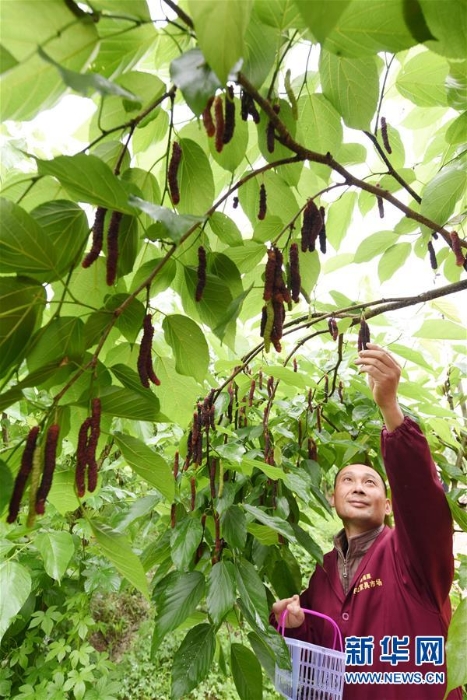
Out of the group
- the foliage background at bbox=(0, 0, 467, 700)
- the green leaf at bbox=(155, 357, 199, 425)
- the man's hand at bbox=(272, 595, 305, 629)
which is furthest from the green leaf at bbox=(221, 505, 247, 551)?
the man's hand at bbox=(272, 595, 305, 629)

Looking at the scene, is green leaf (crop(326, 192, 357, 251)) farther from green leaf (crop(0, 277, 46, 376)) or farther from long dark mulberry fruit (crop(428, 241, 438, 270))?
green leaf (crop(0, 277, 46, 376))

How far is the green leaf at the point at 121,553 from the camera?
1.77 feet

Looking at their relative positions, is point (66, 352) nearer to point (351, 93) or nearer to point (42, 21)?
point (42, 21)

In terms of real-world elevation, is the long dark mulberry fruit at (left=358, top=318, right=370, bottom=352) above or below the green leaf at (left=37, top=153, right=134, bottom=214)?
above

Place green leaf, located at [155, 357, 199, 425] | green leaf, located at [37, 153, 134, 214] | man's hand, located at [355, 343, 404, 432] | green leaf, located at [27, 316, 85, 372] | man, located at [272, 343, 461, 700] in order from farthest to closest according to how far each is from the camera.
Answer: man, located at [272, 343, 461, 700] → man's hand, located at [355, 343, 404, 432] → green leaf, located at [155, 357, 199, 425] → green leaf, located at [27, 316, 85, 372] → green leaf, located at [37, 153, 134, 214]

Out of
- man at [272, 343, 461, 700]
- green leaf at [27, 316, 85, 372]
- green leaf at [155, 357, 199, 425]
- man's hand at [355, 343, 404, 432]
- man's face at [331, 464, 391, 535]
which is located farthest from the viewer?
man's face at [331, 464, 391, 535]

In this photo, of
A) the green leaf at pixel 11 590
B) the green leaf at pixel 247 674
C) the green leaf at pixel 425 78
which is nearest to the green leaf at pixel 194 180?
the green leaf at pixel 425 78

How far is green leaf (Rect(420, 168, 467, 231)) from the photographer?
2.03 feet

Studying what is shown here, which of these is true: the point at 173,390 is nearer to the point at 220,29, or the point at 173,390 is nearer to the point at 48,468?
the point at 48,468

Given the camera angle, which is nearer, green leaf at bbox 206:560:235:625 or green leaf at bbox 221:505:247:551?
green leaf at bbox 206:560:235:625

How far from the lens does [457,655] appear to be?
0.52 meters

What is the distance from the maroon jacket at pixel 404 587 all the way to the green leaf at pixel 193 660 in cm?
61

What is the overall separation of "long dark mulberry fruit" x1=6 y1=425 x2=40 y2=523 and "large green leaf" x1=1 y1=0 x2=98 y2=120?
0.26 m

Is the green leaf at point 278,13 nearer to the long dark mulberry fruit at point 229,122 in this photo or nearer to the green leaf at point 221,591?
the long dark mulberry fruit at point 229,122
